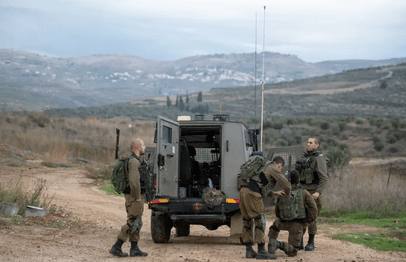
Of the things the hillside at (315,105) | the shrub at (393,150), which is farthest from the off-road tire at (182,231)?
the hillside at (315,105)

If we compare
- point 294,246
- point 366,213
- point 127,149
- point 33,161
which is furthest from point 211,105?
point 294,246

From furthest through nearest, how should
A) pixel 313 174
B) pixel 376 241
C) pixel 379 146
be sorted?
pixel 379 146
pixel 376 241
pixel 313 174

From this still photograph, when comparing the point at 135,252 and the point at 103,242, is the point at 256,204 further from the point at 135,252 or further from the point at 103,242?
the point at 103,242

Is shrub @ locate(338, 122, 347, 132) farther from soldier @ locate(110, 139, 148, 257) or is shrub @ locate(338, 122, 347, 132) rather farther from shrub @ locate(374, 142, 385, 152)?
soldier @ locate(110, 139, 148, 257)

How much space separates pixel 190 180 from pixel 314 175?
275 cm

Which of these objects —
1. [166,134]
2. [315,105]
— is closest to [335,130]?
[166,134]

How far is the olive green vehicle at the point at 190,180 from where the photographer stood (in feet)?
37.7

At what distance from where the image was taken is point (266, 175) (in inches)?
391

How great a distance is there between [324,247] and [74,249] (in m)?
4.50

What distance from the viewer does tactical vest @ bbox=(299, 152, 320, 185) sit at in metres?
11.0

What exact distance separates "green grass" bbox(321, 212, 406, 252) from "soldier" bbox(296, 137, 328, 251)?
1629 mm

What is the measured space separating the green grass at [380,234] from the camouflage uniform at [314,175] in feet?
6.03

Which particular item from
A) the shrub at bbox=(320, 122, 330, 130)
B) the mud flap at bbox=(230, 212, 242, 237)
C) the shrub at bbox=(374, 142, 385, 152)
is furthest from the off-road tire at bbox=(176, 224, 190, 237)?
the shrub at bbox=(320, 122, 330, 130)

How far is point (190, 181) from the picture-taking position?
1278 centimetres
